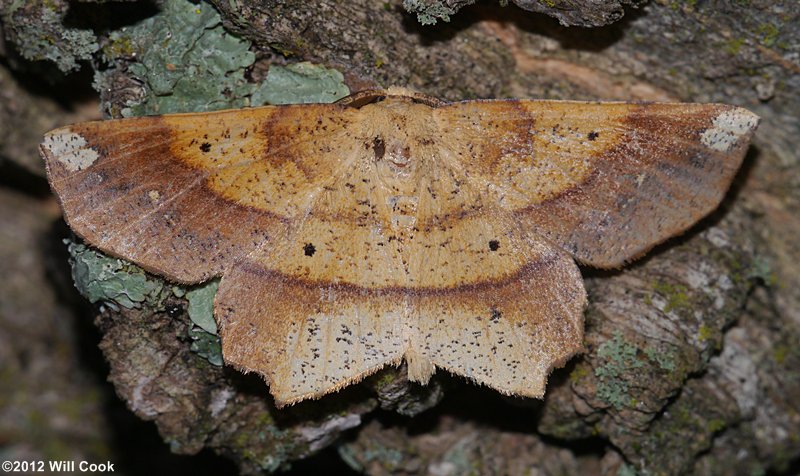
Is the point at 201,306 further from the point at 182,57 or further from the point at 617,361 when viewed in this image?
the point at 617,361

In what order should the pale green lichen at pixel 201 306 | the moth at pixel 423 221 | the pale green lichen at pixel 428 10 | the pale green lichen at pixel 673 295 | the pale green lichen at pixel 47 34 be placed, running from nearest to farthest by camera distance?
the moth at pixel 423 221
the pale green lichen at pixel 201 306
the pale green lichen at pixel 428 10
the pale green lichen at pixel 47 34
the pale green lichen at pixel 673 295

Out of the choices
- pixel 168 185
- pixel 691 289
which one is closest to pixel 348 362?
pixel 168 185

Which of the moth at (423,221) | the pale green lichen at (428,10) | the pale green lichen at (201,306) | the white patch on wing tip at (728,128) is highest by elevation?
the pale green lichen at (428,10)

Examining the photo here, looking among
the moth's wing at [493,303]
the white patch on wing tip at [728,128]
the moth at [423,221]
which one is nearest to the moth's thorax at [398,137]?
the moth at [423,221]

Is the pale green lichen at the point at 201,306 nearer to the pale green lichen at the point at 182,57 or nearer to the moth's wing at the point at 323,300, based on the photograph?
the moth's wing at the point at 323,300

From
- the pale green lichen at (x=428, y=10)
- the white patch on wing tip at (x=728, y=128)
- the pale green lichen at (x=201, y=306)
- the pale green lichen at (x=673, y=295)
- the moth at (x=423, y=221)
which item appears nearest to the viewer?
the moth at (x=423, y=221)

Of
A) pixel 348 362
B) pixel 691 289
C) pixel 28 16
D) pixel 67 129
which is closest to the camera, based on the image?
pixel 67 129

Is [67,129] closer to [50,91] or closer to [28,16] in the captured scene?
[28,16]

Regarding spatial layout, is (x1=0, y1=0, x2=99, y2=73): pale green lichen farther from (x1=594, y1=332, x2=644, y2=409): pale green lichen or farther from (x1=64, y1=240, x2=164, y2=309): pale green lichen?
(x1=594, y1=332, x2=644, y2=409): pale green lichen
